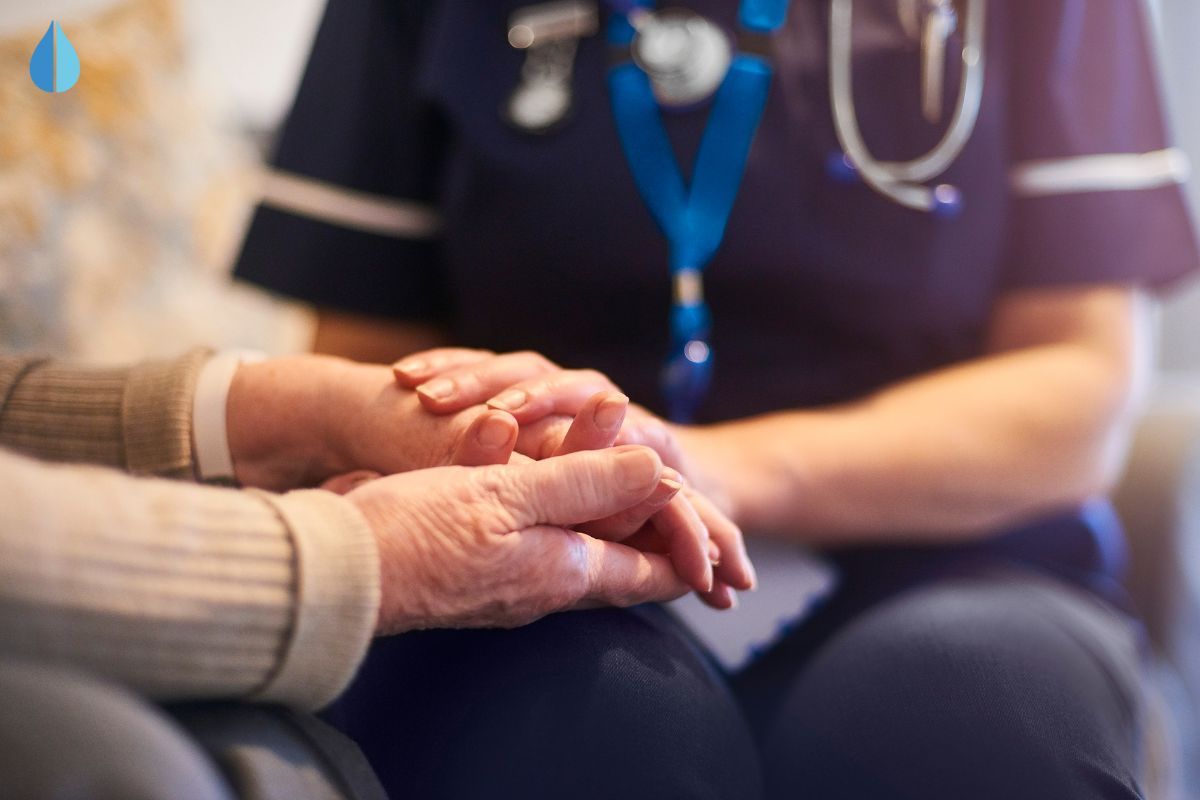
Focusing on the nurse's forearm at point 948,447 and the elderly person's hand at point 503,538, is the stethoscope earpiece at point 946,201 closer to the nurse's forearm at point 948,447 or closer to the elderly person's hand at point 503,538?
the nurse's forearm at point 948,447

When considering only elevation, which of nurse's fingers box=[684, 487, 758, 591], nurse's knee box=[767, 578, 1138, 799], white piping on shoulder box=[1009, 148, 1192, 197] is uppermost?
white piping on shoulder box=[1009, 148, 1192, 197]

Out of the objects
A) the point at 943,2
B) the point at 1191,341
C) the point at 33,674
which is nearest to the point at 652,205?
the point at 943,2

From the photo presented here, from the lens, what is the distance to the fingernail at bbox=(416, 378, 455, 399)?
1.54 feet

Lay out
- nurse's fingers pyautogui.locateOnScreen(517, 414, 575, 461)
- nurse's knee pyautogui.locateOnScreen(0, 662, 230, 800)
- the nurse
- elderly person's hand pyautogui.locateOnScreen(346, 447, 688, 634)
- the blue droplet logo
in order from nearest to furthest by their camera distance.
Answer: nurse's knee pyautogui.locateOnScreen(0, 662, 230, 800)
elderly person's hand pyautogui.locateOnScreen(346, 447, 688, 634)
nurse's fingers pyautogui.locateOnScreen(517, 414, 575, 461)
the nurse
the blue droplet logo

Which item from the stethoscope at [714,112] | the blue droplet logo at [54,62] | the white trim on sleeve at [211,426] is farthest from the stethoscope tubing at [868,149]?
the blue droplet logo at [54,62]

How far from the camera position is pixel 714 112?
2.11ft

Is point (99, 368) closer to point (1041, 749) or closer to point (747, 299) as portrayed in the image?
point (747, 299)

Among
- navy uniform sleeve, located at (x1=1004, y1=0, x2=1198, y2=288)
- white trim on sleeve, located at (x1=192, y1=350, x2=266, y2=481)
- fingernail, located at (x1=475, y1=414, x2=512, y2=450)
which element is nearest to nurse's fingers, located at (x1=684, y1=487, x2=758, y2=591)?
fingernail, located at (x1=475, y1=414, x2=512, y2=450)

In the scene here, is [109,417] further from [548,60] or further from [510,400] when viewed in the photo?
[548,60]

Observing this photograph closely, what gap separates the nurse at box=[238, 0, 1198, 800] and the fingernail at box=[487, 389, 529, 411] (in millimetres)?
43

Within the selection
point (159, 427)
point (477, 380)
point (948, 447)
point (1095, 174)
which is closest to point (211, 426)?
point (159, 427)

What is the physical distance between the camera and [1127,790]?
449 millimetres

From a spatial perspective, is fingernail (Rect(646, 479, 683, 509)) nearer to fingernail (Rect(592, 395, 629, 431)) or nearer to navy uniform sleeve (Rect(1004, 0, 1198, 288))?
fingernail (Rect(592, 395, 629, 431))

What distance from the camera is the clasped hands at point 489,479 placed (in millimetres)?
390
